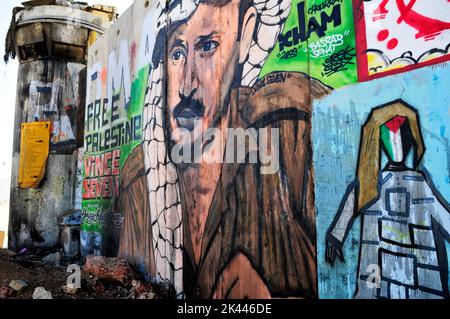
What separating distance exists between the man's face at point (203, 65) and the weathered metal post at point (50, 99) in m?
4.69

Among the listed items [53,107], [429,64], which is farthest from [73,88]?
[429,64]

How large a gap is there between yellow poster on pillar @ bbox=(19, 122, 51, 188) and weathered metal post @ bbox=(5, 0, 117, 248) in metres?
0.11

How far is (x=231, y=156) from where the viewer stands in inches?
139

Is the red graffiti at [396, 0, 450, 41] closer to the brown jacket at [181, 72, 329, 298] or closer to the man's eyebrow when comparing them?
→ the brown jacket at [181, 72, 329, 298]

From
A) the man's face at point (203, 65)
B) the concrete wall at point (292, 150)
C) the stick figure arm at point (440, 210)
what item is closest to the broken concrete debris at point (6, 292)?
the concrete wall at point (292, 150)

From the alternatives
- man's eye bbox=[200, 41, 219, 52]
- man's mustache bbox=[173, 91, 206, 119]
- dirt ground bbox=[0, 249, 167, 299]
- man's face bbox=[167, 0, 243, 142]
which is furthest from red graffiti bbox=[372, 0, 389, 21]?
dirt ground bbox=[0, 249, 167, 299]

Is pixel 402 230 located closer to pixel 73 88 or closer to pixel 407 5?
pixel 407 5

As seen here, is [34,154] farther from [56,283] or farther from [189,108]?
[189,108]

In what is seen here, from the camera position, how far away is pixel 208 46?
154 inches

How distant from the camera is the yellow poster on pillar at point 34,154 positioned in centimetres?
850

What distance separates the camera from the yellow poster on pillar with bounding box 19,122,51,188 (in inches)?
335

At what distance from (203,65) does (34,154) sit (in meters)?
6.32

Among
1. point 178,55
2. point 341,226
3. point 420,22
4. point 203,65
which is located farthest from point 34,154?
point 420,22
